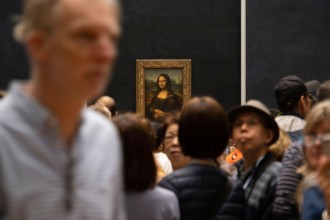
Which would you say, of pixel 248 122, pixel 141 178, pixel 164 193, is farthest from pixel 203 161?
pixel 248 122

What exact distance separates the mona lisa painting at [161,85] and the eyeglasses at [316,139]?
14070 mm

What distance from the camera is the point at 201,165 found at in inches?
212

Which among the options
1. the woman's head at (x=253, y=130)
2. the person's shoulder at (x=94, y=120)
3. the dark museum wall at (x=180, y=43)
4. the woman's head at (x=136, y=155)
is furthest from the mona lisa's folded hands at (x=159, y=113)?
the person's shoulder at (x=94, y=120)

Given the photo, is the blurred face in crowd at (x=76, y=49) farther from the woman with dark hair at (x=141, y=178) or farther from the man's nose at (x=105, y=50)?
the woman with dark hair at (x=141, y=178)

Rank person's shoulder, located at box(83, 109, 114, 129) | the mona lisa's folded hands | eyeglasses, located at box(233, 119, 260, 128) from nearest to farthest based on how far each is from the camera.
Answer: person's shoulder, located at box(83, 109, 114, 129) < eyeglasses, located at box(233, 119, 260, 128) < the mona lisa's folded hands

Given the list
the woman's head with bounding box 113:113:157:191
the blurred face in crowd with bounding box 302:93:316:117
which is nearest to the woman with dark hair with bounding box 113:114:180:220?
the woman's head with bounding box 113:113:157:191

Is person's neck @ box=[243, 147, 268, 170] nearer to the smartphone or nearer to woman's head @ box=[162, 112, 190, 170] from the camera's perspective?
woman's head @ box=[162, 112, 190, 170]

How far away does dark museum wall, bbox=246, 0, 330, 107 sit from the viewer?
18344mm

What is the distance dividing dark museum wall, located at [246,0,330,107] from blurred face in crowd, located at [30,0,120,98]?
15968 millimetres

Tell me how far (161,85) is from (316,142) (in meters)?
14.4

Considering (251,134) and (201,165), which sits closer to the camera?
(201,165)

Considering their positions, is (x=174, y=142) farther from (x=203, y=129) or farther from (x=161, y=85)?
(x=161, y=85)

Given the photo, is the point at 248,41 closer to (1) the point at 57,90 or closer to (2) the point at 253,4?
(2) the point at 253,4

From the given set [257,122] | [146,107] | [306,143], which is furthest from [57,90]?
[146,107]
